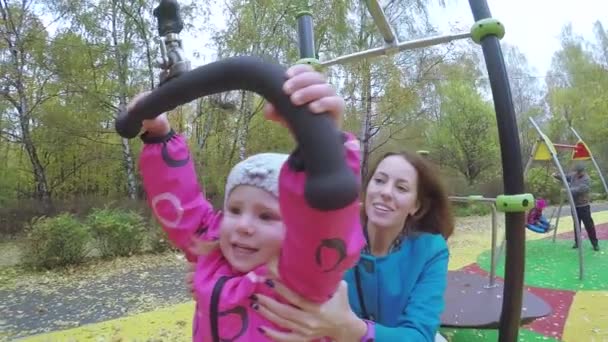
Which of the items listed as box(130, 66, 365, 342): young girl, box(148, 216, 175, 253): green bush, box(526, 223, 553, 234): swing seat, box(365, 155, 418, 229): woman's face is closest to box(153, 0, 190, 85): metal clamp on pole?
box(130, 66, 365, 342): young girl

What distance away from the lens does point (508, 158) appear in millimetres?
1495

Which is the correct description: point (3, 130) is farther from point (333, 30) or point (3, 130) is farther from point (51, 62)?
point (333, 30)

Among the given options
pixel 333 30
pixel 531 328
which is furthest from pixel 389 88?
pixel 531 328

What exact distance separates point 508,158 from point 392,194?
38 centimetres

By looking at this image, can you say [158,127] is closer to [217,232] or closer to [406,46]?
[217,232]

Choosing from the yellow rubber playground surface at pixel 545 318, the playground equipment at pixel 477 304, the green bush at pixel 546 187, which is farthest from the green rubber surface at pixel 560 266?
the green bush at pixel 546 187

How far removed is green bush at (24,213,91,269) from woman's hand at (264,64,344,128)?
24.2ft

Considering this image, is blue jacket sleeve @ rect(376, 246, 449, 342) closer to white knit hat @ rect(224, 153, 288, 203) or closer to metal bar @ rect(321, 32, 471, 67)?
white knit hat @ rect(224, 153, 288, 203)

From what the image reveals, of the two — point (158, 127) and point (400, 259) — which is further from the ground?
point (158, 127)

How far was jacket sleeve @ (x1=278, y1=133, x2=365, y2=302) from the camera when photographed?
0.56 m

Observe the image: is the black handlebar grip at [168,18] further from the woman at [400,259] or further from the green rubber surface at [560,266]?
the green rubber surface at [560,266]

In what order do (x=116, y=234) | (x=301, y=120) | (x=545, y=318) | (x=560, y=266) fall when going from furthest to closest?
(x=116, y=234), (x=560, y=266), (x=545, y=318), (x=301, y=120)

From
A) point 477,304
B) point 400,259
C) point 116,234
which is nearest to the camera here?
point 400,259

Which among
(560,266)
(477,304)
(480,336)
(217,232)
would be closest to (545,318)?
(480,336)
